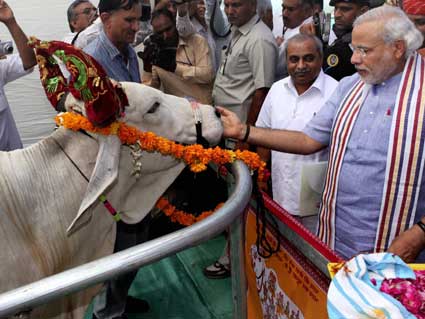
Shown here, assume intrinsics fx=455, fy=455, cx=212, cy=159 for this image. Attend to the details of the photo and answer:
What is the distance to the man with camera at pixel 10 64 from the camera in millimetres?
3361

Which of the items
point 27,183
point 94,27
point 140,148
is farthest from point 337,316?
point 94,27

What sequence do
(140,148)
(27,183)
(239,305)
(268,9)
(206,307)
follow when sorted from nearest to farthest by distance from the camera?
1. (239,305)
2. (27,183)
3. (140,148)
4. (206,307)
5. (268,9)

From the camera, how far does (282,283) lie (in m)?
2.16

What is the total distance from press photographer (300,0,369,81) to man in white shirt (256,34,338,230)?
407mm

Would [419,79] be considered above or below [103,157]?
above

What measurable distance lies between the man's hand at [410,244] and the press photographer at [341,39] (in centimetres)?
174

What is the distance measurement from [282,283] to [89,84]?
1265 mm

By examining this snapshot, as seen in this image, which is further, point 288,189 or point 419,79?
point 288,189

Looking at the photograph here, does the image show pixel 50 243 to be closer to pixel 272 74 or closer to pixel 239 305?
pixel 239 305

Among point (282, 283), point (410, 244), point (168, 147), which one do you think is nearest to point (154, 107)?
point (168, 147)

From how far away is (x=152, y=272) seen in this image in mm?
3906

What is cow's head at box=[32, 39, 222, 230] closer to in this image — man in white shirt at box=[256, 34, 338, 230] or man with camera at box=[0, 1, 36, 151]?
man in white shirt at box=[256, 34, 338, 230]

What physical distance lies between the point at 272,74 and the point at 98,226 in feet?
7.05

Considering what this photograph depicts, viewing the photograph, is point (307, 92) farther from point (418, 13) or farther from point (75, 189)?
point (75, 189)
